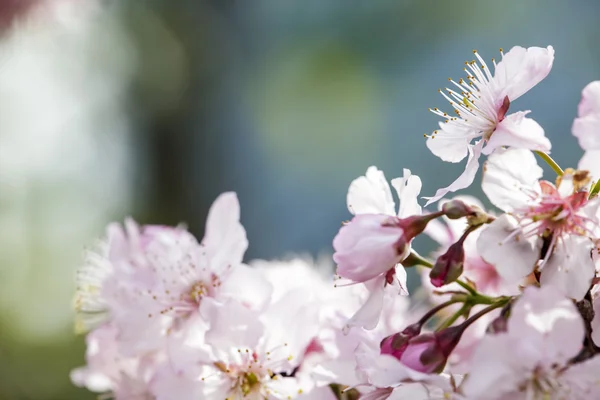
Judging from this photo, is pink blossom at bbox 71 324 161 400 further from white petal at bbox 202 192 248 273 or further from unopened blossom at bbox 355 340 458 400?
unopened blossom at bbox 355 340 458 400

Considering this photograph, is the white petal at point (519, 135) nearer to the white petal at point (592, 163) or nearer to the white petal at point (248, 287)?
the white petal at point (592, 163)

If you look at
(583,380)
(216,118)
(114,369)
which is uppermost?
(216,118)

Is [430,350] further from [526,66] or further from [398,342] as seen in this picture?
[526,66]

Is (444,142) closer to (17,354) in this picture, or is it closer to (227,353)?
(227,353)

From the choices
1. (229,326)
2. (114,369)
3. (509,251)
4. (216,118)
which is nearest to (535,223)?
(509,251)

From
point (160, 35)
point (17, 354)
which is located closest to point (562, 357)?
point (17, 354)
